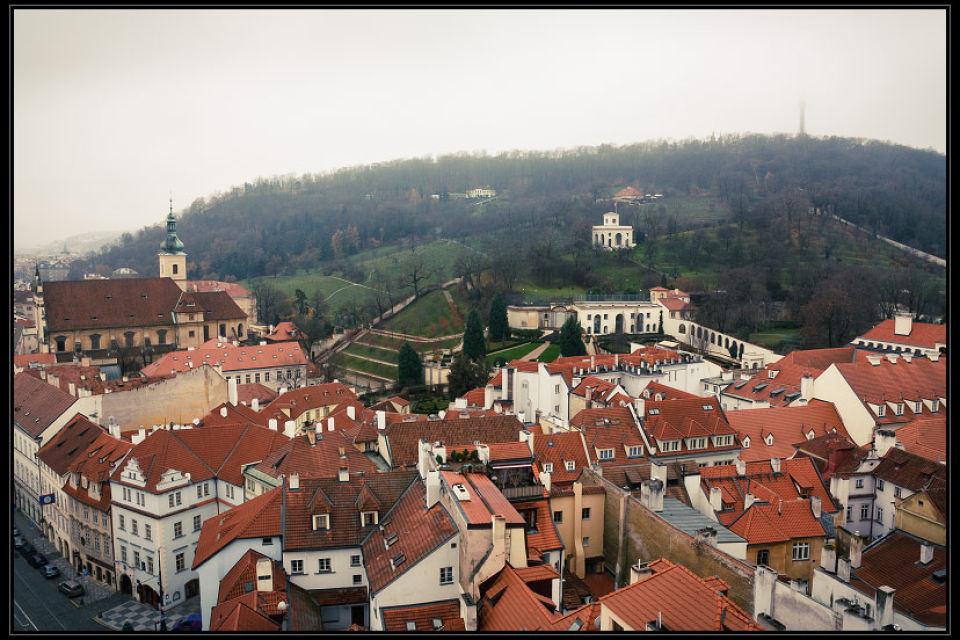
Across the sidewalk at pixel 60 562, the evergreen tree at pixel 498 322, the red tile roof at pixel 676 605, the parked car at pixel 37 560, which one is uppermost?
the evergreen tree at pixel 498 322

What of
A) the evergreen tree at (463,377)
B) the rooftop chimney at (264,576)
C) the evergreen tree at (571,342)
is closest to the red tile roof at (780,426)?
the rooftop chimney at (264,576)

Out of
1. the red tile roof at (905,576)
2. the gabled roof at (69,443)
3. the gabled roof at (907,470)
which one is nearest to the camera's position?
the red tile roof at (905,576)

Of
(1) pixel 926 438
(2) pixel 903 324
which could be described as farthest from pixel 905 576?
(2) pixel 903 324

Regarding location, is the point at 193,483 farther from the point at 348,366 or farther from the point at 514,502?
the point at 348,366

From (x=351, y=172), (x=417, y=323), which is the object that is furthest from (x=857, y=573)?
(x=351, y=172)

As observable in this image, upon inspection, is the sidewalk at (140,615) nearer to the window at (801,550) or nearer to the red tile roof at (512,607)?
the red tile roof at (512,607)

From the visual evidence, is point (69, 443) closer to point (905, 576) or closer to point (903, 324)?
point (905, 576)
